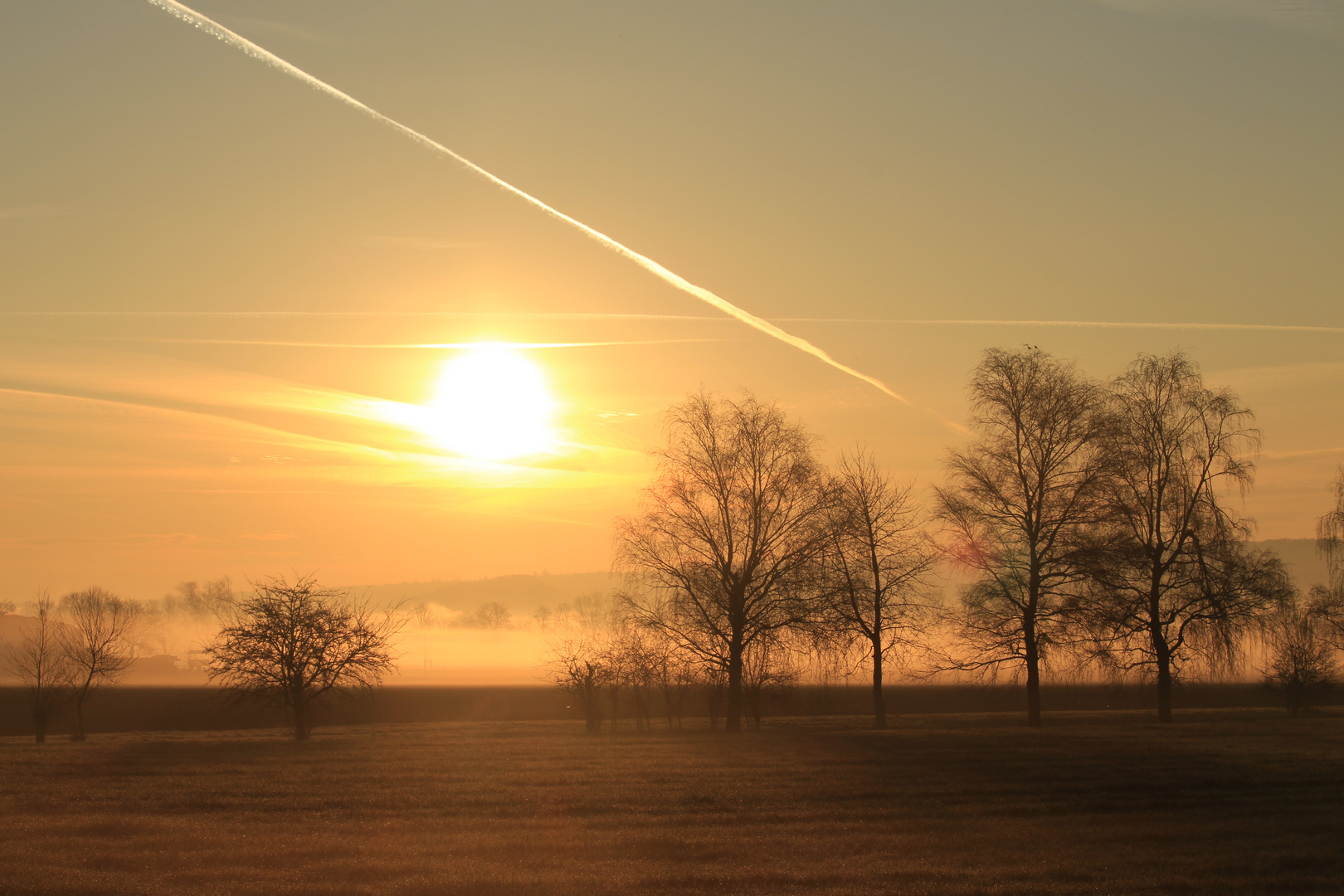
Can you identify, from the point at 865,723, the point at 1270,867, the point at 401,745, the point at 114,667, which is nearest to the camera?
the point at 1270,867

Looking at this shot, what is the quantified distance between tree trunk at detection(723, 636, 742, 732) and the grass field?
5.25 meters

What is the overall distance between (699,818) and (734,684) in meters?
18.1

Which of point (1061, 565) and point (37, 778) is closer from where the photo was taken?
point (37, 778)

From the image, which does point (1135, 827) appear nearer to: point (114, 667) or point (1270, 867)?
point (1270, 867)

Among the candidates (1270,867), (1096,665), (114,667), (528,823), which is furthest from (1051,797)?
(114,667)

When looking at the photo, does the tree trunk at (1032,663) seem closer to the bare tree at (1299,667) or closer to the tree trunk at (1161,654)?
the tree trunk at (1161,654)

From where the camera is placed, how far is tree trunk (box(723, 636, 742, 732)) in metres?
35.8

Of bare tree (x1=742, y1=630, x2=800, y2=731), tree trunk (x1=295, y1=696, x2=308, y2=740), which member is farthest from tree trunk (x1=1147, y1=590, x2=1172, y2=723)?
tree trunk (x1=295, y1=696, x2=308, y2=740)

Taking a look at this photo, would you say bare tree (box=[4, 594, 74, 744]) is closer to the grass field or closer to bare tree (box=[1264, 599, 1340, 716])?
the grass field

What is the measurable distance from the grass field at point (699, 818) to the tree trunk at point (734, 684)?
525cm

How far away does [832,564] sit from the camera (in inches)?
1419

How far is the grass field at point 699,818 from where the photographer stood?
13.9m

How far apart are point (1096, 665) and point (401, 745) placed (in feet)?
83.4

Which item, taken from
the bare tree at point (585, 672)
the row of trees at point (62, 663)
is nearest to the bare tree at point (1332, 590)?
the bare tree at point (585, 672)
